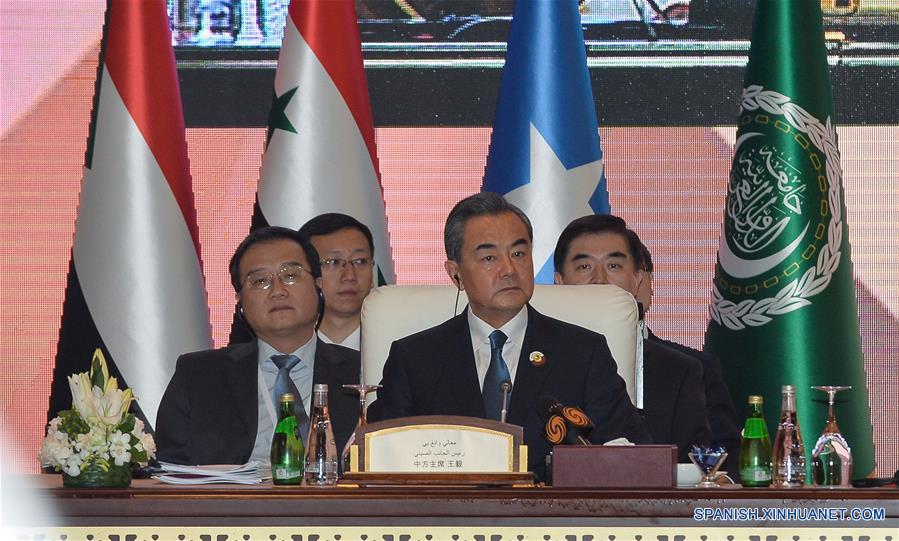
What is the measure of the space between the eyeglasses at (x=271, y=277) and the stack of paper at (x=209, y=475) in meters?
0.92

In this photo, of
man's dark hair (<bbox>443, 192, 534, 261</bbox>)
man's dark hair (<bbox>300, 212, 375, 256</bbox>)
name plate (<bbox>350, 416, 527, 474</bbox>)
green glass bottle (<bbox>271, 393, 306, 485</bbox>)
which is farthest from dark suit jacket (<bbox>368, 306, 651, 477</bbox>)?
man's dark hair (<bbox>300, 212, 375, 256</bbox>)

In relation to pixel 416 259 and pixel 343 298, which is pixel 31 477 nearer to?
pixel 343 298

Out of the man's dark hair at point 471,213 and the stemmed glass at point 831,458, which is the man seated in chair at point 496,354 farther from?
the stemmed glass at point 831,458

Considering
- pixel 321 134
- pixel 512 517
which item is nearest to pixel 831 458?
pixel 512 517

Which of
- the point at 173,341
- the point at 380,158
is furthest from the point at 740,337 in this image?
the point at 173,341

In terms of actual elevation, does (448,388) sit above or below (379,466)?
above

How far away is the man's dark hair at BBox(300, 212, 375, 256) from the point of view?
13.2 feet

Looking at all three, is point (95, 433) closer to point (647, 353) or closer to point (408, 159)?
point (647, 353)

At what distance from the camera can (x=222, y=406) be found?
3.24 m

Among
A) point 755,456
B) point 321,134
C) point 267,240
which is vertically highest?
point 321,134

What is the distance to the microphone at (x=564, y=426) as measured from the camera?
2.35 meters

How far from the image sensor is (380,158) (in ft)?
16.2

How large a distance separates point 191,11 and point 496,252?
91.4 inches

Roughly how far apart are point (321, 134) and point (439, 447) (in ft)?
7.97
